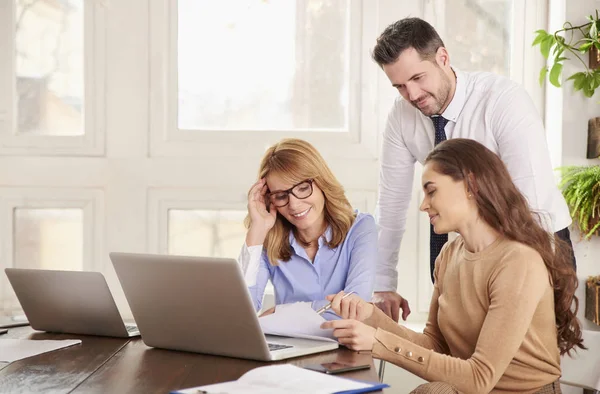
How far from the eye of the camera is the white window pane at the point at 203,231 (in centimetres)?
340

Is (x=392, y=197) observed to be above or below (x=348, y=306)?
above

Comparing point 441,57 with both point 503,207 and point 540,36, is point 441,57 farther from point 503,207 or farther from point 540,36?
point 540,36

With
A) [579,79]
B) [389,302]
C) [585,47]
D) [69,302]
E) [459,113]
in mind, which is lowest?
[389,302]

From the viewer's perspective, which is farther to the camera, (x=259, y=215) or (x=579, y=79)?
(x=579, y=79)

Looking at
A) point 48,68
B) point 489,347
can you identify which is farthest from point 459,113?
point 48,68

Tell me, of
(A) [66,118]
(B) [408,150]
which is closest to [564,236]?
(B) [408,150]

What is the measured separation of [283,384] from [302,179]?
1.00 m

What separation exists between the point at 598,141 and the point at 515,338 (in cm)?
142

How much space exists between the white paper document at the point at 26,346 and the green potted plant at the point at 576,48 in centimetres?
201

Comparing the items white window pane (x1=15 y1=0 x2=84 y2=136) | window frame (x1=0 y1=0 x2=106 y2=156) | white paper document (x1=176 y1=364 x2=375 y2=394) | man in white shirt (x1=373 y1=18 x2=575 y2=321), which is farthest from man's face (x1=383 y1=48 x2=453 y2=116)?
white window pane (x1=15 y1=0 x2=84 y2=136)

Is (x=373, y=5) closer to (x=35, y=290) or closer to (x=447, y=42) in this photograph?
(x=447, y=42)

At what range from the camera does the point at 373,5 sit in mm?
3299

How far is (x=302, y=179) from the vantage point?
90.2 inches

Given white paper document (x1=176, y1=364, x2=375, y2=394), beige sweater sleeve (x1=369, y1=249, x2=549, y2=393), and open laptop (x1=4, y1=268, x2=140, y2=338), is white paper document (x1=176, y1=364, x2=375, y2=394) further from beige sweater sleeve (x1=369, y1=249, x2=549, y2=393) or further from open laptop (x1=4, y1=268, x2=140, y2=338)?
open laptop (x1=4, y1=268, x2=140, y2=338)
